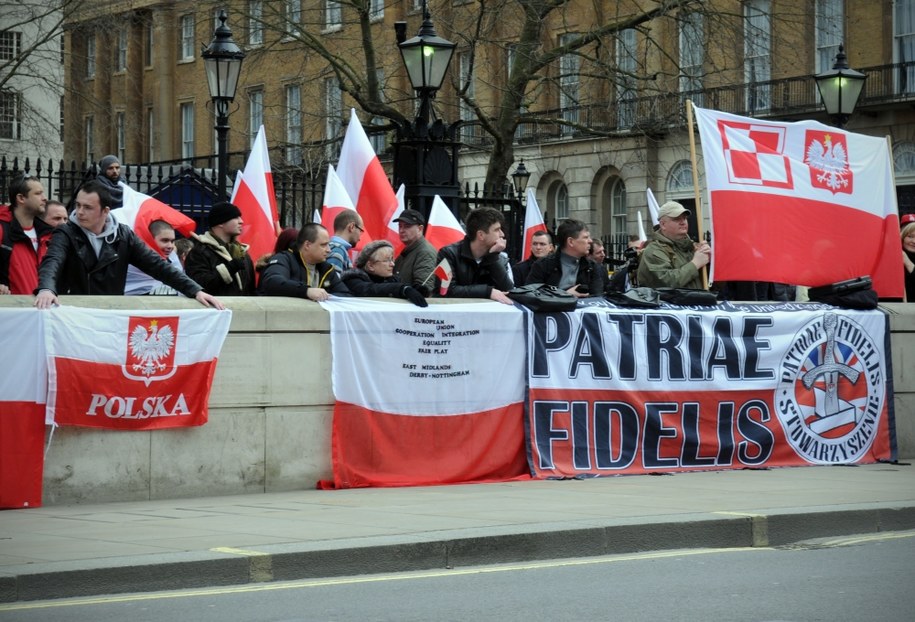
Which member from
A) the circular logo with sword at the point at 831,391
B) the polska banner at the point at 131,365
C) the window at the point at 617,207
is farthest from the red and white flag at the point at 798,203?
the window at the point at 617,207

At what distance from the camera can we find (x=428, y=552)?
8.44m

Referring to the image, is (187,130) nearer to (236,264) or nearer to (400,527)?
(236,264)

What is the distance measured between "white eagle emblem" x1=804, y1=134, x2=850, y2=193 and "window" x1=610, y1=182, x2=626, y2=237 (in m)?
30.8

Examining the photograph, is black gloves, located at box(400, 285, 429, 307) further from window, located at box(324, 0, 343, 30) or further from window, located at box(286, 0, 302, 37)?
window, located at box(324, 0, 343, 30)

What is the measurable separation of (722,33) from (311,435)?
1518 cm

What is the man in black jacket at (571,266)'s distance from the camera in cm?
1281

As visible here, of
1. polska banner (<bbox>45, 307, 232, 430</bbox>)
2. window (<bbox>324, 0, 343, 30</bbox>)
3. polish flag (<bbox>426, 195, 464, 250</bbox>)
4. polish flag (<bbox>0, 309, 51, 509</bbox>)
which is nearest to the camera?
polish flag (<bbox>0, 309, 51, 509</bbox>)

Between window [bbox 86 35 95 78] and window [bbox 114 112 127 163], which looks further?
window [bbox 114 112 127 163]

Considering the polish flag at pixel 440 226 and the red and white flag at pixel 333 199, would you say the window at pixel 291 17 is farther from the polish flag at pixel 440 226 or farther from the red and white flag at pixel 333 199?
the red and white flag at pixel 333 199

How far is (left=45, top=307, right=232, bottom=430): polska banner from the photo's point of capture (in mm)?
10289

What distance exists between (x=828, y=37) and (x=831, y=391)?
1073 inches

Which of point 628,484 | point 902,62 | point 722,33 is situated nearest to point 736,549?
point 628,484

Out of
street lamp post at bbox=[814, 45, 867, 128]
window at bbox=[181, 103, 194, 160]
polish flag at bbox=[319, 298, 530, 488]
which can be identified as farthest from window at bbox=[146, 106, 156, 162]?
polish flag at bbox=[319, 298, 530, 488]

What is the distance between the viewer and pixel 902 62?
37219 mm
